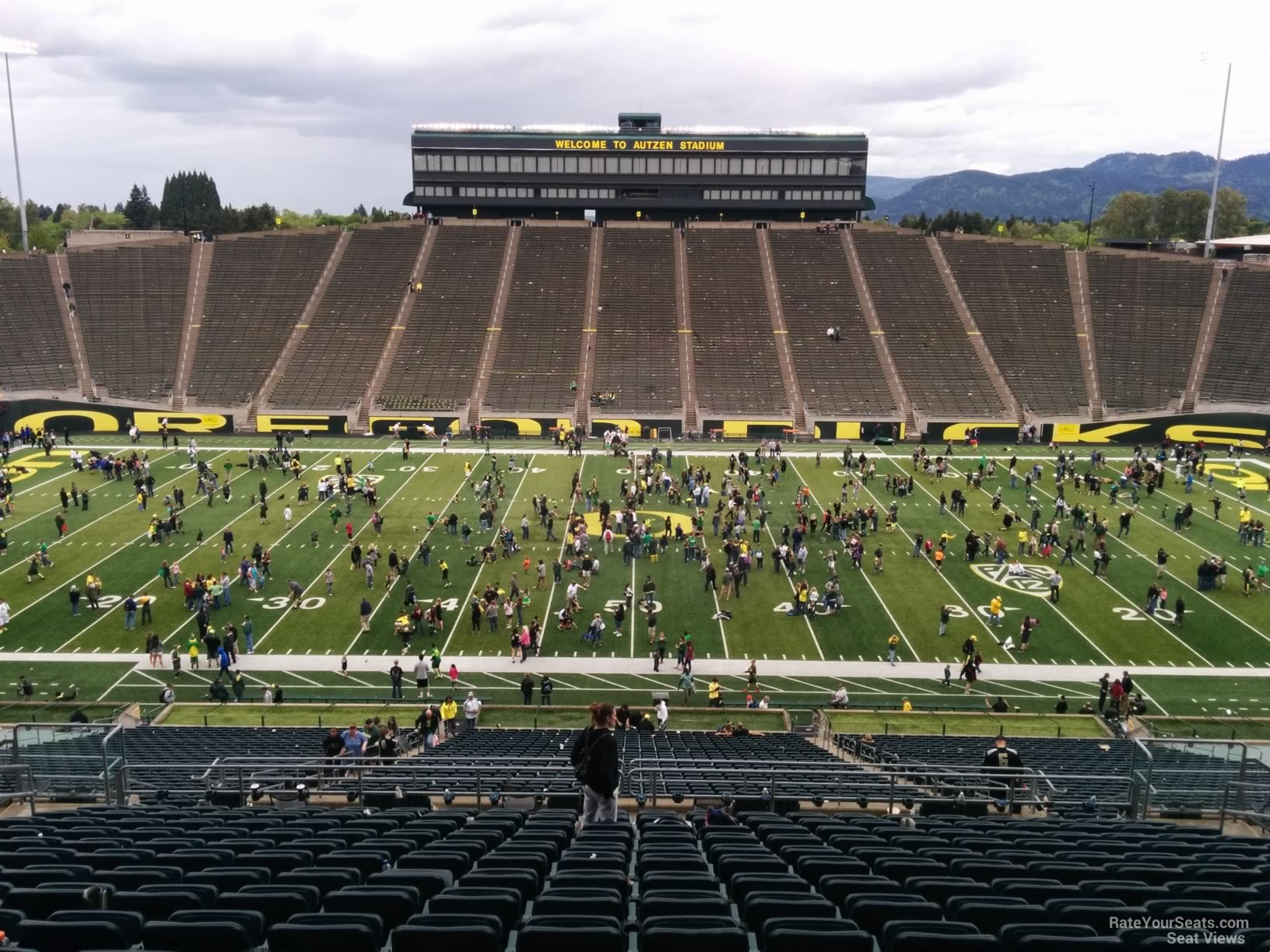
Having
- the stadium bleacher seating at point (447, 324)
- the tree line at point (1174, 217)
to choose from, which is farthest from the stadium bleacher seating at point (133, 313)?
the tree line at point (1174, 217)

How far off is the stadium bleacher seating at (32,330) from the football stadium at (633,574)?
288 mm

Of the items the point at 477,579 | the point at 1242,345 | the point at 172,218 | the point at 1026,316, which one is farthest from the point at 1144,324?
the point at 172,218

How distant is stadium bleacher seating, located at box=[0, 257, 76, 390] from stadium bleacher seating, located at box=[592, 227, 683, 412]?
32155 mm

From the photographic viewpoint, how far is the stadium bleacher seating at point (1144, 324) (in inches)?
2175

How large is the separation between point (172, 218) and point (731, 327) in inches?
4114

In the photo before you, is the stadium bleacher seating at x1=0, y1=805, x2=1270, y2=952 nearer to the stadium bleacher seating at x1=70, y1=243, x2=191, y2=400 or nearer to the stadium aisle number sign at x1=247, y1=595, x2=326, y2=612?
the stadium aisle number sign at x1=247, y1=595, x2=326, y2=612

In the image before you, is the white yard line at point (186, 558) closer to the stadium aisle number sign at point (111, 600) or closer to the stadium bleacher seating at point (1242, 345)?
the stadium aisle number sign at point (111, 600)

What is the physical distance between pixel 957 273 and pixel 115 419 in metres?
56.1

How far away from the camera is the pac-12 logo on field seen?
29562 millimetres

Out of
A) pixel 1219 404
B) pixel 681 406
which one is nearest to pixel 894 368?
pixel 681 406

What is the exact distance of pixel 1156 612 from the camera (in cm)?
2777

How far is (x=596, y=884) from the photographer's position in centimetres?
564

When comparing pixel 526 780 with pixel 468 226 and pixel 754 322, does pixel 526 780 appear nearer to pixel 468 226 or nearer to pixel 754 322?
pixel 754 322

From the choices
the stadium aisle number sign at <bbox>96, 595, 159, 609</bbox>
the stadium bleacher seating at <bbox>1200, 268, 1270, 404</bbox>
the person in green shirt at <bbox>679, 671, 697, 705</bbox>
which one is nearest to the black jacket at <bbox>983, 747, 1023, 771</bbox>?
the person in green shirt at <bbox>679, 671, 697, 705</bbox>
